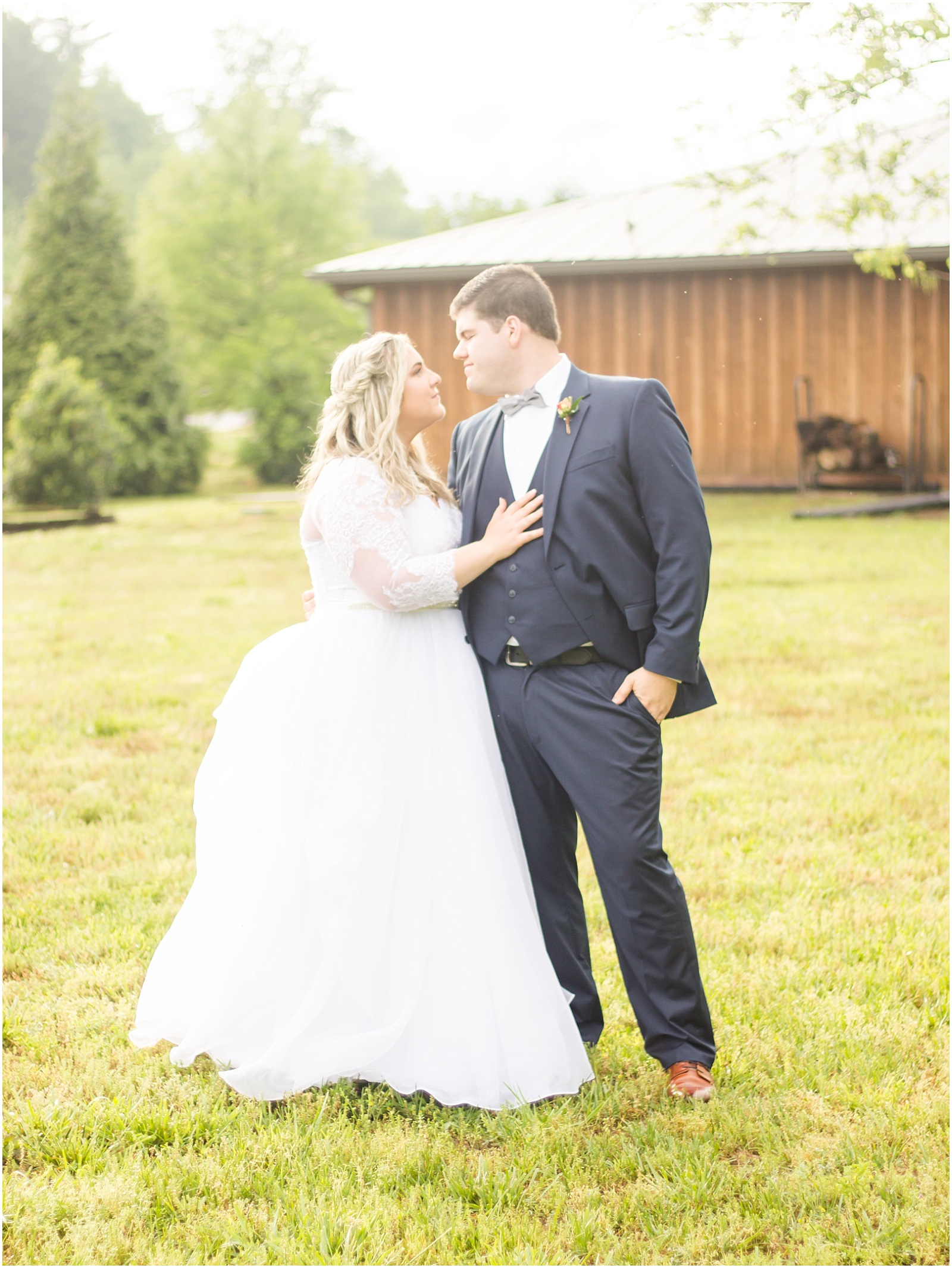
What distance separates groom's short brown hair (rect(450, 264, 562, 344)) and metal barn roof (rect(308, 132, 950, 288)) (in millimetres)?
12849

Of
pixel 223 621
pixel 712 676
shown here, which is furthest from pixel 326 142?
pixel 712 676

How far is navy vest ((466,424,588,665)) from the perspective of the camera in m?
3.16

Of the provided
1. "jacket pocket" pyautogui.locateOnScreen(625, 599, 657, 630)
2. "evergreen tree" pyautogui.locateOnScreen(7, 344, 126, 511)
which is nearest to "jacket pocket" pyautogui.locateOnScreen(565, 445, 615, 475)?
→ "jacket pocket" pyautogui.locateOnScreen(625, 599, 657, 630)

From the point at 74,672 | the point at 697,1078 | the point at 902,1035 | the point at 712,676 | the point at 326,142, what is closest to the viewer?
the point at 697,1078

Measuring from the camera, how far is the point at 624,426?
307cm

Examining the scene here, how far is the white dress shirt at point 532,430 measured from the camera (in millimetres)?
3271

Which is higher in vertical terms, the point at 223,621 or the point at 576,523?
the point at 576,523

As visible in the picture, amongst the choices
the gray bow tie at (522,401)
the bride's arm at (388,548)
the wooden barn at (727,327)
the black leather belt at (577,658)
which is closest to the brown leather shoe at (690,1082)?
the black leather belt at (577,658)

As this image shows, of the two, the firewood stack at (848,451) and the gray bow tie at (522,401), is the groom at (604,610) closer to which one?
the gray bow tie at (522,401)

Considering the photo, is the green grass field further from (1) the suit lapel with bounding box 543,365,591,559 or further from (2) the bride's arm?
(1) the suit lapel with bounding box 543,365,591,559

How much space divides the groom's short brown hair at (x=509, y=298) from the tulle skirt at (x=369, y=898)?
901 millimetres

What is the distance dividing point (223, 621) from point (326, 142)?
33.9 m

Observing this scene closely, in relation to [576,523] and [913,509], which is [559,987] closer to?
[576,523]

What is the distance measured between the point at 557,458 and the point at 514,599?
1.36ft
